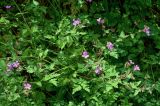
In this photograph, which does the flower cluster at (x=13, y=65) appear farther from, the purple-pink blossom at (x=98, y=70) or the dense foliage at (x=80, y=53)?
the purple-pink blossom at (x=98, y=70)

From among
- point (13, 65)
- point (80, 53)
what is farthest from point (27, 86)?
point (80, 53)

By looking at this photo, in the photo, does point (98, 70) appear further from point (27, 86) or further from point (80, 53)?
point (27, 86)

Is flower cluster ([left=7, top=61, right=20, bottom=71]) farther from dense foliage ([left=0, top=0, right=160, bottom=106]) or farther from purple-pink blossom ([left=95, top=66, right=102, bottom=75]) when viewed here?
purple-pink blossom ([left=95, top=66, right=102, bottom=75])

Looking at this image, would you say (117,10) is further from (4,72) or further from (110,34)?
(4,72)

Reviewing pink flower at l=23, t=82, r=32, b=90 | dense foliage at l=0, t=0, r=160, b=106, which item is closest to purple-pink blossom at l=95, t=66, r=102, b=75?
dense foliage at l=0, t=0, r=160, b=106

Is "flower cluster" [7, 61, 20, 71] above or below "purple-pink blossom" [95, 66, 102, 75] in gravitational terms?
below

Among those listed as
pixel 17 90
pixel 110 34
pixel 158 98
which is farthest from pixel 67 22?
pixel 158 98

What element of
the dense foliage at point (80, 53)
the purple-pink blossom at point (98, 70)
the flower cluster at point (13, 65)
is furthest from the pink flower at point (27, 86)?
the purple-pink blossom at point (98, 70)

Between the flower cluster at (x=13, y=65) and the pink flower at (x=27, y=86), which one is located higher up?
the flower cluster at (x=13, y=65)

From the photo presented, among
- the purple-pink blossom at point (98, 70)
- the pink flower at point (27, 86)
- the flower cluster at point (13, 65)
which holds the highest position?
the purple-pink blossom at point (98, 70)

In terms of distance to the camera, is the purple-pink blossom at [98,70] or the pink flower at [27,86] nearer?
the pink flower at [27,86]
